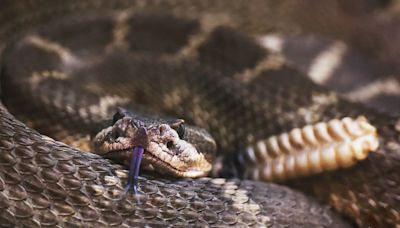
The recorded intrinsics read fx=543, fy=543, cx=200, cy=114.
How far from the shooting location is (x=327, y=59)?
487 centimetres

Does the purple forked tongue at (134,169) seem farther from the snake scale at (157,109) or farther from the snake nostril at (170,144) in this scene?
the snake nostril at (170,144)

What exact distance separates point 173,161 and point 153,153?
13cm

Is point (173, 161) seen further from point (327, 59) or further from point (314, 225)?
point (327, 59)

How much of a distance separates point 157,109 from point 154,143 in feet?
5.13

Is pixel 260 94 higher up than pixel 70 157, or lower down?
higher up

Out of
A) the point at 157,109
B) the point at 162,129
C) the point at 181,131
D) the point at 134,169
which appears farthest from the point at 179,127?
the point at 157,109

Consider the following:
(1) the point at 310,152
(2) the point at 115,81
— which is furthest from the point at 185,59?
(1) the point at 310,152

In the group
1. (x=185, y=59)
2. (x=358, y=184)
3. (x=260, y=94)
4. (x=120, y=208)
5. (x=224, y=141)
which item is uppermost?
(x=185, y=59)

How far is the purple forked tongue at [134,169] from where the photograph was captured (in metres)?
2.18

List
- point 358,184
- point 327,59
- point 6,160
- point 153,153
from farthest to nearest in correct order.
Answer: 1. point 327,59
2. point 358,184
3. point 153,153
4. point 6,160

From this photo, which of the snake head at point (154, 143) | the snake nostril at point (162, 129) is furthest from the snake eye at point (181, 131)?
the snake nostril at point (162, 129)

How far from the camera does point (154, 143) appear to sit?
236 centimetres

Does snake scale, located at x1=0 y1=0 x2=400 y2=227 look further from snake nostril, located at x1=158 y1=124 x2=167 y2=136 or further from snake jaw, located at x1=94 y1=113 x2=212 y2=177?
snake nostril, located at x1=158 y1=124 x2=167 y2=136

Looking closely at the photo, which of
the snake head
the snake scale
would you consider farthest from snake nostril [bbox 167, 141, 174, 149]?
the snake scale
